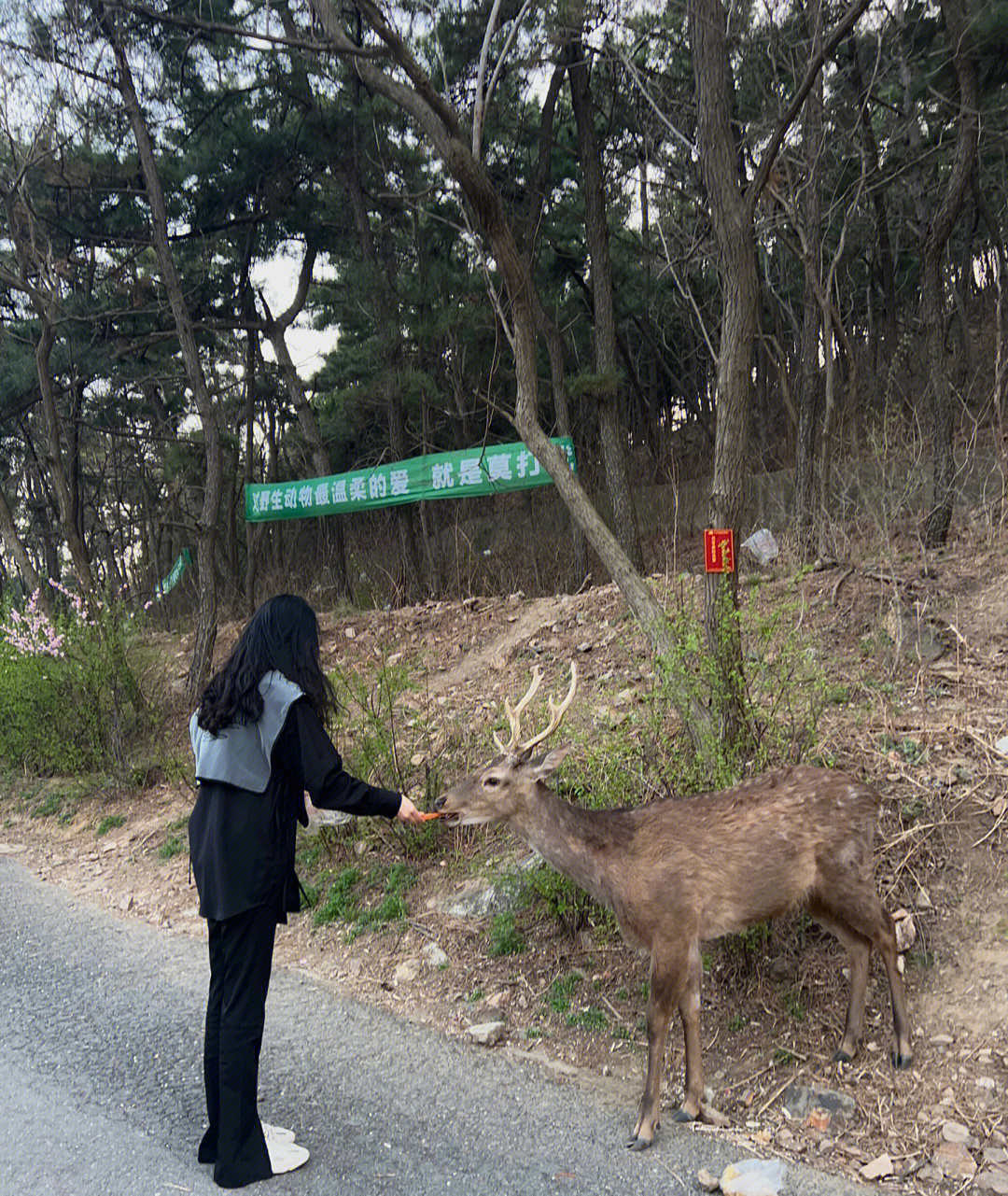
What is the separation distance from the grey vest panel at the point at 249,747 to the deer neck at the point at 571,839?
135cm

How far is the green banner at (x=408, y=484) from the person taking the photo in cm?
1214

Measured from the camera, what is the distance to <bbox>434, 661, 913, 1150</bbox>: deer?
4.08 metres

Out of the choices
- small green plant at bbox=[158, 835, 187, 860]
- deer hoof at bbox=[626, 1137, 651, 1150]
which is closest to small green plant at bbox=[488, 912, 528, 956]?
deer hoof at bbox=[626, 1137, 651, 1150]

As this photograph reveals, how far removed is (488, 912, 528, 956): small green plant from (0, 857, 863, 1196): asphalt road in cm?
69

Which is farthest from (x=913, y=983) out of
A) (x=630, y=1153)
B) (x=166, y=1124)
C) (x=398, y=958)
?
(x=166, y=1124)

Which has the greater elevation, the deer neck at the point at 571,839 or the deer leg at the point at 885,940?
the deer neck at the point at 571,839

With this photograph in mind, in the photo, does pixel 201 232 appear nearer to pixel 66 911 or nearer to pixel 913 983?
pixel 66 911

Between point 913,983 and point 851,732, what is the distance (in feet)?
5.45

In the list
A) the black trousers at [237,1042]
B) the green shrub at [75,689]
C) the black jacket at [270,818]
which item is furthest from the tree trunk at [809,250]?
the green shrub at [75,689]

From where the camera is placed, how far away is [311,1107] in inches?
170

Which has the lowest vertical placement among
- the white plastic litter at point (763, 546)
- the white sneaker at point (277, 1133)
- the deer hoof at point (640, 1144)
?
the deer hoof at point (640, 1144)

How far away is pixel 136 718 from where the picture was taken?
435 inches

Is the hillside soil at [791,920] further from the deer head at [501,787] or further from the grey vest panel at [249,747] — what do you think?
the grey vest panel at [249,747]

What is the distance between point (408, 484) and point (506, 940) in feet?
28.2
